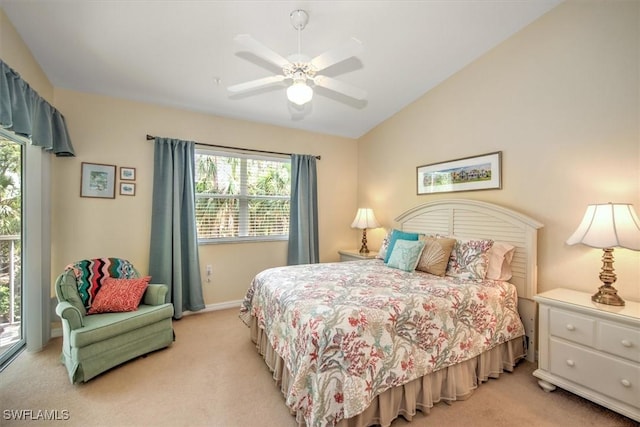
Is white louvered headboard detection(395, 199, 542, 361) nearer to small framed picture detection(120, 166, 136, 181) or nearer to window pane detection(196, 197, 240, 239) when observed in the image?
window pane detection(196, 197, 240, 239)

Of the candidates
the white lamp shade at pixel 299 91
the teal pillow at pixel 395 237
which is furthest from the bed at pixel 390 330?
the white lamp shade at pixel 299 91

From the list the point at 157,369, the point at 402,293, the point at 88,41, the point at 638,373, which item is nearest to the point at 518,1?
the point at 402,293

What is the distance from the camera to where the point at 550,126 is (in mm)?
2420

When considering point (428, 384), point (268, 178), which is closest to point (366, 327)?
point (428, 384)

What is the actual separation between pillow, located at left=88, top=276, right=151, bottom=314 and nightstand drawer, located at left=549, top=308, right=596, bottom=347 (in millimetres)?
3367

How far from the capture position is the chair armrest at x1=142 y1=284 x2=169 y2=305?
261cm

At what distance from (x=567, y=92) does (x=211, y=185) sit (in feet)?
12.7

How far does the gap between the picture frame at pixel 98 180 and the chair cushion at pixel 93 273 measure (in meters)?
0.85

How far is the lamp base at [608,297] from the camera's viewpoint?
6.05 ft

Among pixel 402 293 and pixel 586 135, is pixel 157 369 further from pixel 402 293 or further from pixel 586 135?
pixel 586 135

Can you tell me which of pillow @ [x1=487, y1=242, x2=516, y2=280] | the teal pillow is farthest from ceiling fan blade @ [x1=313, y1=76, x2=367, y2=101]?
pillow @ [x1=487, y1=242, x2=516, y2=280]

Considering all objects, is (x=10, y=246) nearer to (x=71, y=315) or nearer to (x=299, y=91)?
(x=71, y=315)

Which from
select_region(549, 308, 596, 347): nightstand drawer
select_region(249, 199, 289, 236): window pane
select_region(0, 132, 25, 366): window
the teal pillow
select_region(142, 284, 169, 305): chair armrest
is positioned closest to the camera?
select_region(549, 308, 596, 347): nightstand drawer

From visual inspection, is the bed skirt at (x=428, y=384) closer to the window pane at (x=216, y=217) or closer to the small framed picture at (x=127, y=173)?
the window pane at (x=216, y=217)
